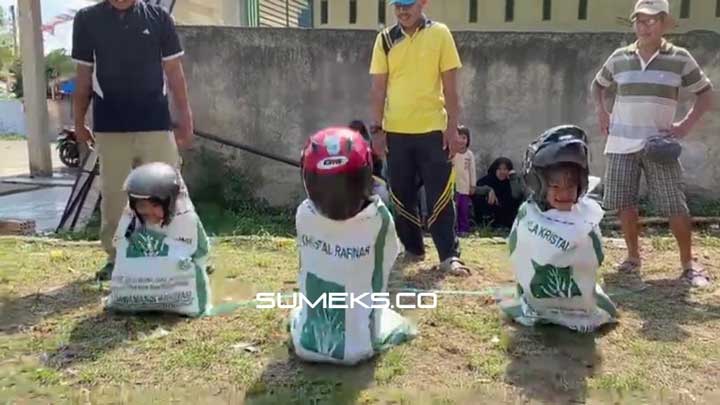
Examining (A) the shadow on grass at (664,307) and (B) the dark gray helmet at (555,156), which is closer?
(B) the dark gray helmet at (555,156)

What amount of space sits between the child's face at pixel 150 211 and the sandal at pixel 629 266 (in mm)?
2978

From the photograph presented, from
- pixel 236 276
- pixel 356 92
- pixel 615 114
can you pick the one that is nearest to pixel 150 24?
pixel 236 276

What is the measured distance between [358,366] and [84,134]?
243 cm

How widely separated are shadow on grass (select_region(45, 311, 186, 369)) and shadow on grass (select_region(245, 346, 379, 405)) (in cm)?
82

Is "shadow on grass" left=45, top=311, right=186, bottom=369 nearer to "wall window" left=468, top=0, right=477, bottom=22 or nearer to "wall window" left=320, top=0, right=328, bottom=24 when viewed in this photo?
"wall window" left=468, top=0, right=477, bottom=22

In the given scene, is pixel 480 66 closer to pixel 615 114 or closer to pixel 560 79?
pixel 560 79

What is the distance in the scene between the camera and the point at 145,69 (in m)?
4.73

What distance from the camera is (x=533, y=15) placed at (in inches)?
481

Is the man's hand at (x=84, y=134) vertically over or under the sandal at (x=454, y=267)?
over

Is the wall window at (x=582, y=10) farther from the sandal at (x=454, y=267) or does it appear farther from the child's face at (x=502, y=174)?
the sandal at (x=454, y=267)

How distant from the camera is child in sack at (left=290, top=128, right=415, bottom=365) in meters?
3.48

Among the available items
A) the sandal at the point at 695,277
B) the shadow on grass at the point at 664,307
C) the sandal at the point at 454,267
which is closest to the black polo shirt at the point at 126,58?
the sandal at the point at 454,267

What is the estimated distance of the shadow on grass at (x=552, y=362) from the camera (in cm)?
343
